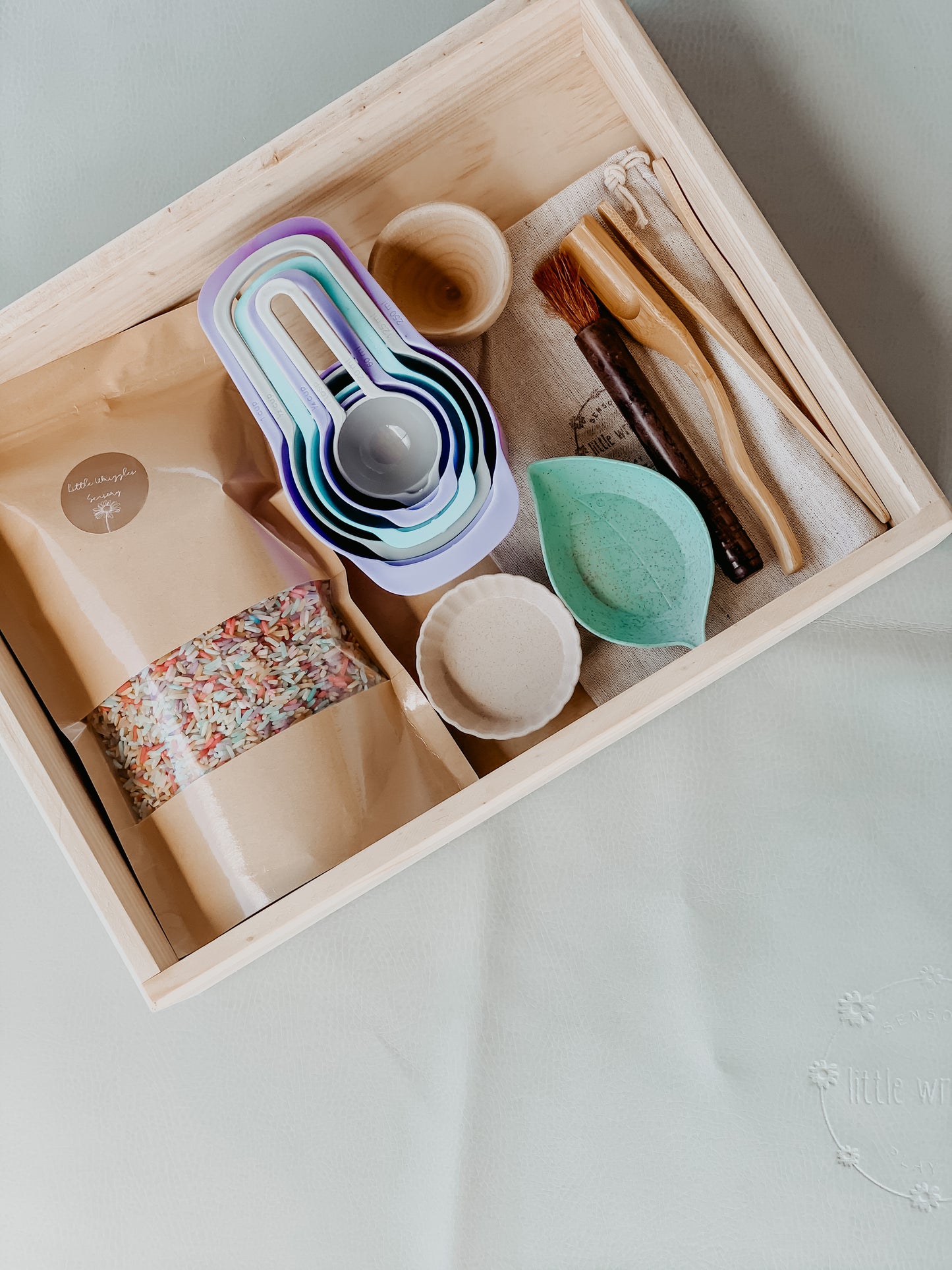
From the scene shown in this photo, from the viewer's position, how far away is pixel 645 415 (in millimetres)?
548

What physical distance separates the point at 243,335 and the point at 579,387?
0.21 m

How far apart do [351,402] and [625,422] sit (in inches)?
6.9

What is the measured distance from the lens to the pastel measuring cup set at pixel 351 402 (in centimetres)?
50

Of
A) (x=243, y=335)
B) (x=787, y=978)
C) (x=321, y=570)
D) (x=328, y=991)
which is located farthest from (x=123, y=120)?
(x=787, y=978)

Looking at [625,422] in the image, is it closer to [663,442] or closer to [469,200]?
[663,442]

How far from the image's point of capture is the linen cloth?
53 cm

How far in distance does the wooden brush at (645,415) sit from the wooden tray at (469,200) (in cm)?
8

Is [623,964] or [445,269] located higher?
[445,269]

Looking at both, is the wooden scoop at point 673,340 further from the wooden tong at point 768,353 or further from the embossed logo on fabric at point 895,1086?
the embossed logo on fabric at point 895,1086

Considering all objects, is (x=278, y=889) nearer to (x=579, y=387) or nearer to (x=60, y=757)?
(x=60, y=757)

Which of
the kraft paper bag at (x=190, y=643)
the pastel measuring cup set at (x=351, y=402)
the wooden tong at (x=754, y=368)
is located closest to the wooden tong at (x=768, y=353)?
the wooden tong at (x=754, y=368)

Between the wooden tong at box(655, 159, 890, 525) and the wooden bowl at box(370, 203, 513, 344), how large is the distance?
0.30ft

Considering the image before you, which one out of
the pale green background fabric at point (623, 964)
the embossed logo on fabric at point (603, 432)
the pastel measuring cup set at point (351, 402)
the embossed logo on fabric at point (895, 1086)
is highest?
the pastel measuring cup set at point (351, 402)

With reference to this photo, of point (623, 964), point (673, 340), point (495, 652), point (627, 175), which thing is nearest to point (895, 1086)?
point (623, 964)
